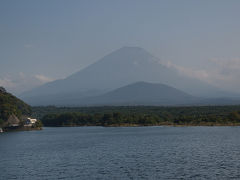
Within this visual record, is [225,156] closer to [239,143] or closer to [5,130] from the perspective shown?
[239,143]

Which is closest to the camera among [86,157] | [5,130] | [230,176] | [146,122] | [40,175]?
[230,176]

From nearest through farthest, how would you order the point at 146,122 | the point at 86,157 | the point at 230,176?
the point at 230,176 < the point at 86,157 < the point at 146,122

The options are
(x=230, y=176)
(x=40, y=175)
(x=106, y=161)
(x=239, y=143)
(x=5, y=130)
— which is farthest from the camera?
(x=5, y=130)

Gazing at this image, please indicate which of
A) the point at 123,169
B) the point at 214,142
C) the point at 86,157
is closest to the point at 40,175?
the point at 123,169

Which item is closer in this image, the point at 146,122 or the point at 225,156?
the point at 225,156

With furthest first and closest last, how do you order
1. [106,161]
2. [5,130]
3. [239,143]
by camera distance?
1. [5,130]
2. [239,143]
3. [106,161]

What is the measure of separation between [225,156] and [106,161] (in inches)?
386

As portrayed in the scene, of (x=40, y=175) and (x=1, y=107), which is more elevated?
(x=1, y=107)

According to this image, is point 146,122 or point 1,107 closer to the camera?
point 1,107

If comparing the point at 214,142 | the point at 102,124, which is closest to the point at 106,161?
the point at 214,142

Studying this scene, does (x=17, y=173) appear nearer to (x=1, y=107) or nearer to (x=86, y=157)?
(x=86, y=157)

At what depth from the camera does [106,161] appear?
36.6 metres

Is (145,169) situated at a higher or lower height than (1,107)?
lower

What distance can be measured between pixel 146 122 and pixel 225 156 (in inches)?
2237
